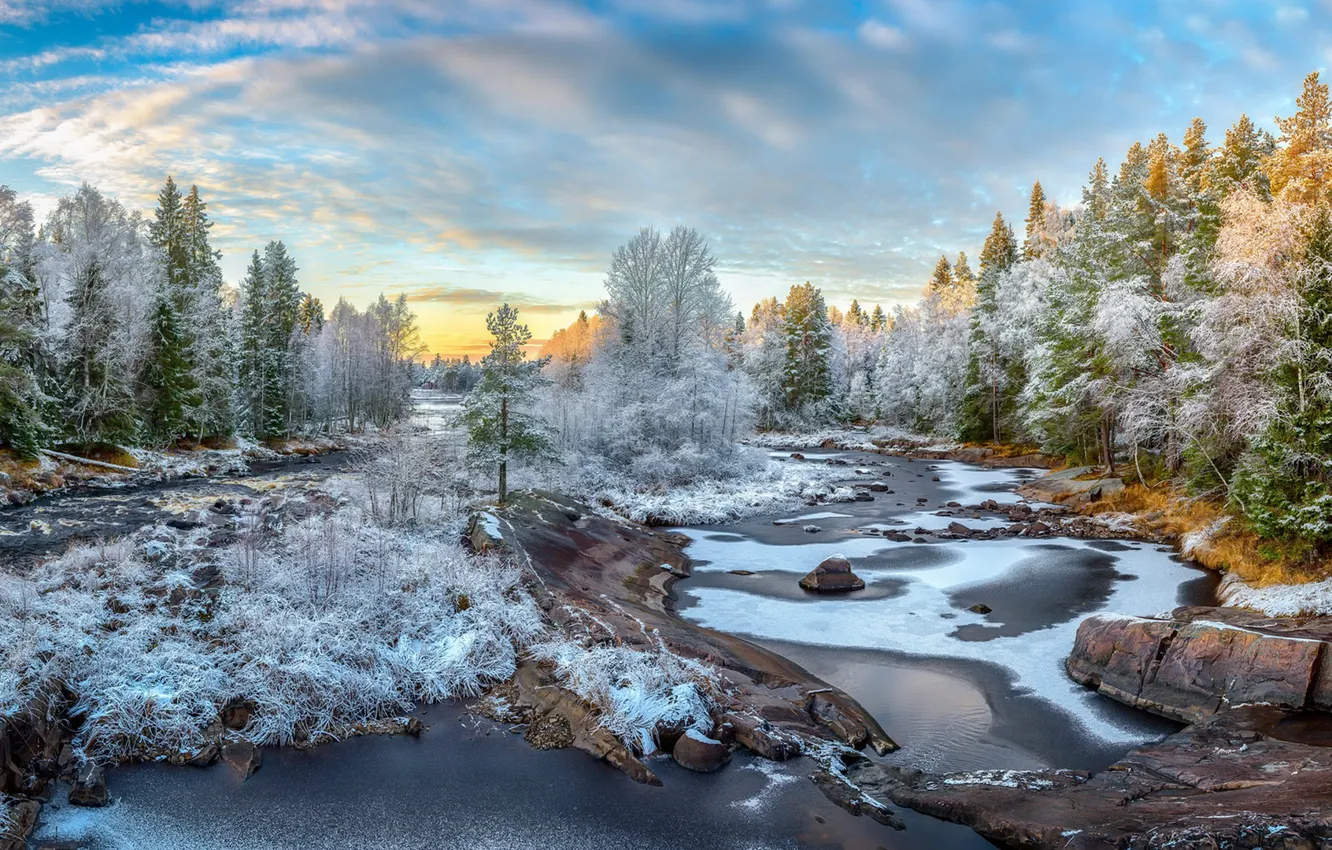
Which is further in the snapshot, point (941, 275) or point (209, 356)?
point (941, 275)

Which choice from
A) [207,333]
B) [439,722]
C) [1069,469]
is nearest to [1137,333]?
[1069,469]

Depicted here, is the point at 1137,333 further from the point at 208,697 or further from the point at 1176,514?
the point at 208,697

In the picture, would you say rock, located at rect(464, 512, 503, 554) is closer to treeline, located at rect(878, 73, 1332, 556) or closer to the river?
the river

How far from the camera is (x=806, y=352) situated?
68.0 m

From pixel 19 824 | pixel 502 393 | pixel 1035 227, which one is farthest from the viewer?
pixel 1035 227

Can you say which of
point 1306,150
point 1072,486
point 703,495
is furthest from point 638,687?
point 1072,486

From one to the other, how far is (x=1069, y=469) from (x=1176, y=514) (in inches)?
495

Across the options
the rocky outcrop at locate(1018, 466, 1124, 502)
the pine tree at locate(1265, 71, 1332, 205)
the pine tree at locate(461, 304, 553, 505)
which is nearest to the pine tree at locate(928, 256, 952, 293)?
the rocky outcrop at locate(1018, 466, 1124, 502)

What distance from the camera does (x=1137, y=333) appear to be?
26000 millimetres

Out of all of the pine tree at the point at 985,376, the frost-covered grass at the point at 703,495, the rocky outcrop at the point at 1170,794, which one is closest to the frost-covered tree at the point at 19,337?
the frost-covered grass at the point at 703,495

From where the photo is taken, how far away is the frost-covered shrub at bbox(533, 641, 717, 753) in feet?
31.0

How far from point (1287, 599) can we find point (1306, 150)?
15.1m

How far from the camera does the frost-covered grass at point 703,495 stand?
28.4m

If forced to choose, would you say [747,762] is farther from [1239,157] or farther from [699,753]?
[1239,157]
